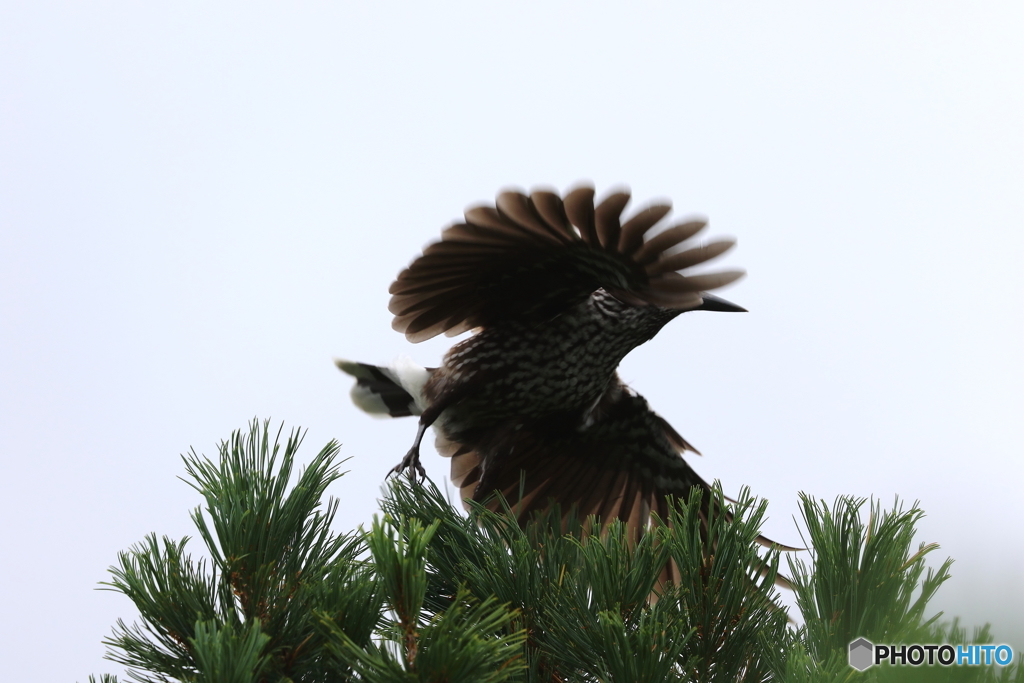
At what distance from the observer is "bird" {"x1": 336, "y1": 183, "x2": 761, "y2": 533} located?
2672 millimetres

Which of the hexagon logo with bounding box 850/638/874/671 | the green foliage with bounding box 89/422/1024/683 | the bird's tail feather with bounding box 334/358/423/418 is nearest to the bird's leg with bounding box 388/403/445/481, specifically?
the bird's tail feather with bounding box 334/358/423/418

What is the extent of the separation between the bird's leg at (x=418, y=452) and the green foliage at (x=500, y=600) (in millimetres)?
923

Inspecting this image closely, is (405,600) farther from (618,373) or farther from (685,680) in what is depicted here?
(618,373)

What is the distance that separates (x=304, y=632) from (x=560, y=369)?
1.69 meters

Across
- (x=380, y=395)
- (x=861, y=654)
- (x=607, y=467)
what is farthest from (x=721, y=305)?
(x=861, y=654)

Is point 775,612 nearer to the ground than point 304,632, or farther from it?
farther from it

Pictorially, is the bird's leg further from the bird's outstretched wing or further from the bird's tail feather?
the bird's tail feather

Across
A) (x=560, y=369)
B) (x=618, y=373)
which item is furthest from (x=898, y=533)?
(x=618, y=373)

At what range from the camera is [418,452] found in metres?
3.01

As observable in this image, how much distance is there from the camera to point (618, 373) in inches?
144

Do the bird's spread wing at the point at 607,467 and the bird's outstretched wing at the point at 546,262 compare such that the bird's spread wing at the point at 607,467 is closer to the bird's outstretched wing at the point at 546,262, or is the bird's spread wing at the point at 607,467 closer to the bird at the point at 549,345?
the bird at the point at 549,345

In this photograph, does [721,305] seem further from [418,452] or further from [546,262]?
[418,452]

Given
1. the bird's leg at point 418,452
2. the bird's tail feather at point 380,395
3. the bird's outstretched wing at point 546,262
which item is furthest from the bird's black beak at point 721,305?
the bird's tail feather at point 380,395

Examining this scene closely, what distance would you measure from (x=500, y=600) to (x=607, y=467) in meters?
1.79
